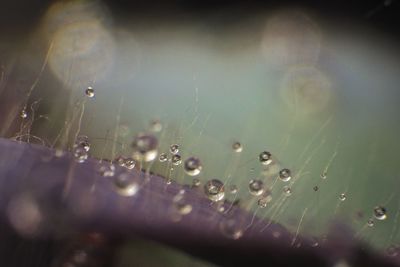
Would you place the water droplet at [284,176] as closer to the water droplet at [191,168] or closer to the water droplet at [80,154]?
the water droplet at [191,168]

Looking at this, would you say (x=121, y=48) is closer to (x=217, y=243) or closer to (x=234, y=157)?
(x=234, y=157)

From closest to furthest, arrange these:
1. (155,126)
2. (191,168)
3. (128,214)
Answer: (128,214)
(191,168)
(155,126)

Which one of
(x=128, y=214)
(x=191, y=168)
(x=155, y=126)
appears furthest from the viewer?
(x=155, y=126)

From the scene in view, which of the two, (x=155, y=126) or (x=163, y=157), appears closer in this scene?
(x=163, y=157)

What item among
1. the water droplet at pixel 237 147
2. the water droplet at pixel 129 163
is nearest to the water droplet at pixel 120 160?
the water droplet at pixel 129 163

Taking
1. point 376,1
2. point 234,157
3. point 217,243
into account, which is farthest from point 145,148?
point 376,1

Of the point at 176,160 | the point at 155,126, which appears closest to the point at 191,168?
the point at 176,160

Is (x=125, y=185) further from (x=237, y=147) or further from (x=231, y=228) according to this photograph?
(x=237, y=147)
